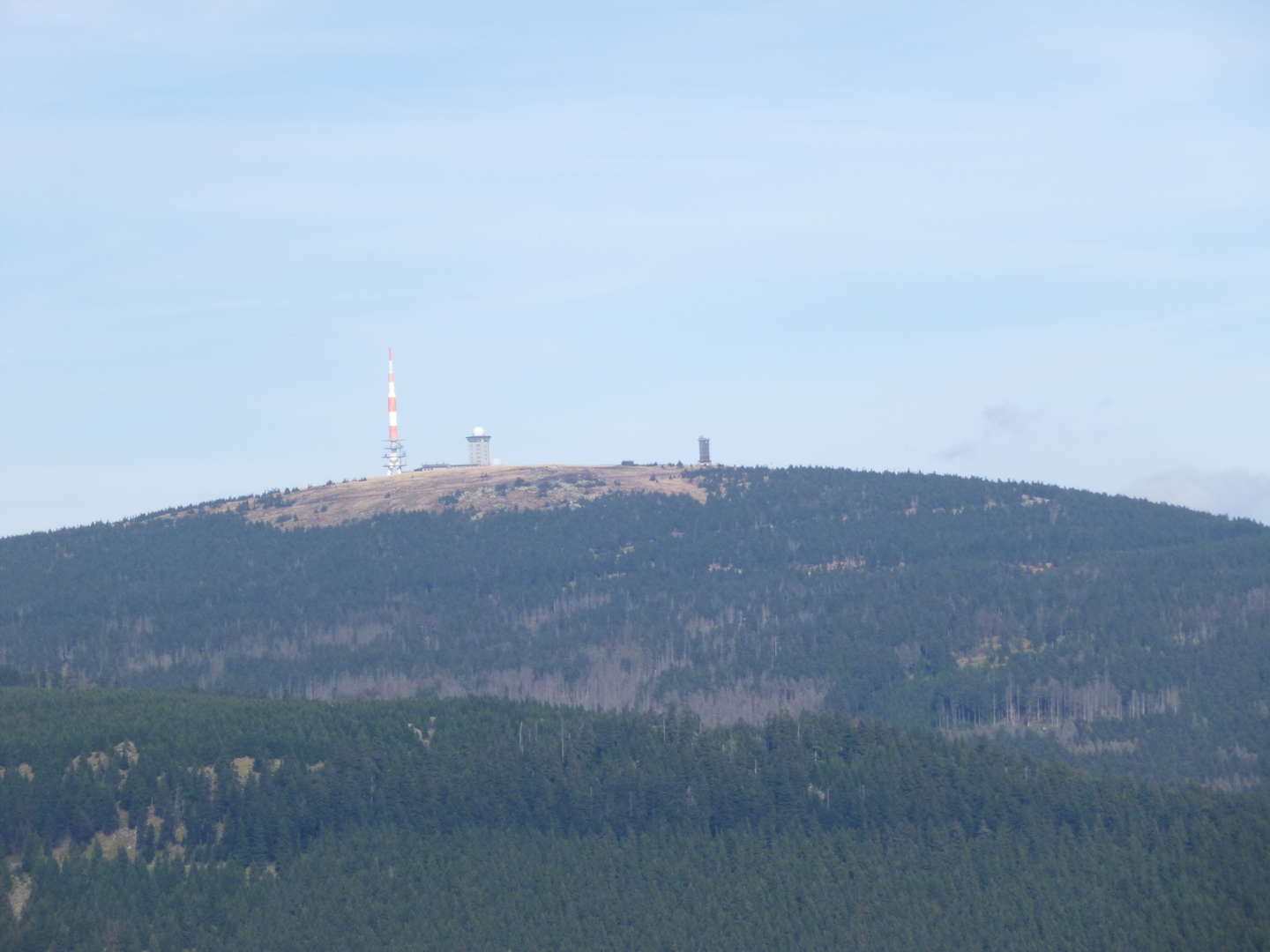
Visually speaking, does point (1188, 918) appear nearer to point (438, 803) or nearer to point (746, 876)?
point (746, 876)

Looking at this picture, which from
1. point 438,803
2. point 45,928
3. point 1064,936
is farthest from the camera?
point 438,803

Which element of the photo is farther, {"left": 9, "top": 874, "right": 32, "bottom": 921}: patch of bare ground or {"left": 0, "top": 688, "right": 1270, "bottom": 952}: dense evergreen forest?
{"left": 0, "top": 688, "right": 1270, "bottom": 952}: dense evergreen forest

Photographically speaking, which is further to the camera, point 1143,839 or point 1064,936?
point 1143,839

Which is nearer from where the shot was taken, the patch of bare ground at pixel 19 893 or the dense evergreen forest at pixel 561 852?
the patch of bare ground at pixel 19 893

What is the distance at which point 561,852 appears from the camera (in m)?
186

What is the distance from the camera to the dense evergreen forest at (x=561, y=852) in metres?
165

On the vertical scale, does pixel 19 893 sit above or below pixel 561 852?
above

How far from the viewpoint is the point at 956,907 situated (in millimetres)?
172250

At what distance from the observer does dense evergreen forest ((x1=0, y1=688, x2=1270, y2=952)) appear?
165 m

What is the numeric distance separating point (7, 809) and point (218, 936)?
28053 mm

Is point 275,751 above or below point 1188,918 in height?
above

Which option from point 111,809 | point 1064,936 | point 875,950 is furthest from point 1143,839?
point 111,809

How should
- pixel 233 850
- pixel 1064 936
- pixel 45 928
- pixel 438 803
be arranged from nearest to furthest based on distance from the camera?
pixel 45 928 → pixel 1064 936 → pixel 233 850 → pixel 438 803

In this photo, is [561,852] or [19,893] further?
[561,852]
